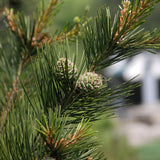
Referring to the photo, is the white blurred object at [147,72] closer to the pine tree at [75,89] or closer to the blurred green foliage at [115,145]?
the blurred green foliage at [115,145]

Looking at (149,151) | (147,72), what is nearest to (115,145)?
(149,151)

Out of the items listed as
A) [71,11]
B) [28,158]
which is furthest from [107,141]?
[28,158]

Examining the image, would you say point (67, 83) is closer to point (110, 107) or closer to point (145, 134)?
point (110, 107)

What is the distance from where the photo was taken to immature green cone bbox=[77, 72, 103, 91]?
0.37 m

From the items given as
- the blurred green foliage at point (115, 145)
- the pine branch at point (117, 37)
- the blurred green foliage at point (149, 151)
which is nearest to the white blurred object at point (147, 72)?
the blurred green foliage at point (149, 151)

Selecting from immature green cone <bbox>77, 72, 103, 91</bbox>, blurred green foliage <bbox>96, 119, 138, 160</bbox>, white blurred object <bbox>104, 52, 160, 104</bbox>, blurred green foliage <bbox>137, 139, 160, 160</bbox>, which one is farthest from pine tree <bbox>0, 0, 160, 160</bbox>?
white blurred object <bbox>104, 52, 160, 104</bbox>

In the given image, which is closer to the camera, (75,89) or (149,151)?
(75,89)

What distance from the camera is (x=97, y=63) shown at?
42cm

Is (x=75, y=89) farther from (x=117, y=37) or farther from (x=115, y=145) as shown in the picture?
(x=115, y=145)

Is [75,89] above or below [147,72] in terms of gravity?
below

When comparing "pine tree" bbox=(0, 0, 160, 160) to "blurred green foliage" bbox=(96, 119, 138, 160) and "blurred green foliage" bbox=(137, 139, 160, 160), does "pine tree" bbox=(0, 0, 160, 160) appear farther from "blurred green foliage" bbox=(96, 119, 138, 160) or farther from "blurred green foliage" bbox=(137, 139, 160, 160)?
"blurred green foliage" bbox=(137, 139, 160, 160)

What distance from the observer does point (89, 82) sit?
1.22 feet

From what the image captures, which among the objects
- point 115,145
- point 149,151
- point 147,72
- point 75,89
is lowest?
point 149,151

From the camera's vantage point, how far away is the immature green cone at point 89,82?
37 centimetres
